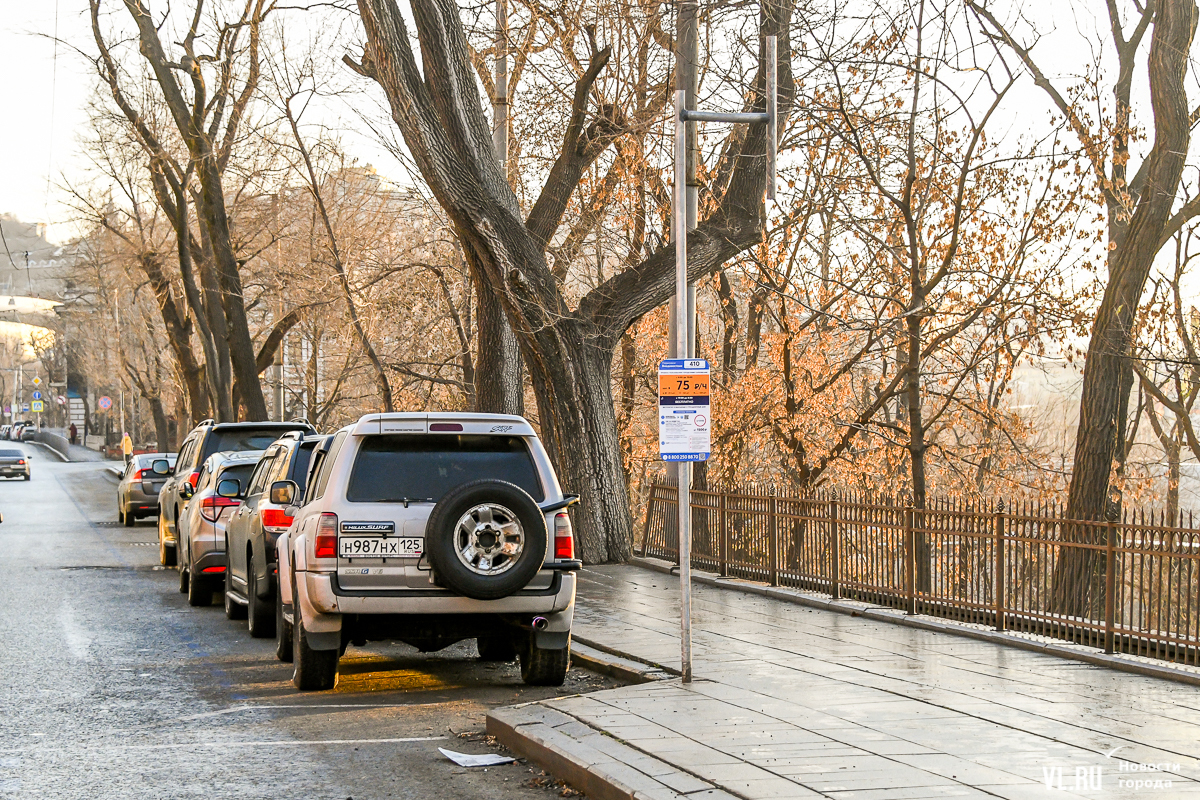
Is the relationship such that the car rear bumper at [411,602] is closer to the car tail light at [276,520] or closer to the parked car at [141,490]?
the car tail light at [276,520]

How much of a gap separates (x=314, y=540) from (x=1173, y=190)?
14977 millimetres

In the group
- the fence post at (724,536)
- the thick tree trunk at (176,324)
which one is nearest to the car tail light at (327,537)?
the fence post at (724,536)

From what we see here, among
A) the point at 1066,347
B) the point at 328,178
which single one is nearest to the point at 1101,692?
the point at 1066,347

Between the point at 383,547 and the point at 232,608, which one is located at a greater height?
the point at 383,547

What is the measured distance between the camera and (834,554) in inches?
539

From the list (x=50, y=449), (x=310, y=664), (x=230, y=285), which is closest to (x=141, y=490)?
(x=230, y=285)

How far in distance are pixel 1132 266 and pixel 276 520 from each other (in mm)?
13677

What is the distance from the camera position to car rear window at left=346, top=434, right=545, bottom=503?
9.39 meters

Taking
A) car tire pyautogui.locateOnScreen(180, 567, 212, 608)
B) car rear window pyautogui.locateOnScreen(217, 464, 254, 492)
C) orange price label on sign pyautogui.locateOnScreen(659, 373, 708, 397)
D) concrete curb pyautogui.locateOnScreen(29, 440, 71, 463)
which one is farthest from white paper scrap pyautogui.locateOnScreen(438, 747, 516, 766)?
concrete curb pyautogui.locateOnScreen(29, 440, 71, 463)

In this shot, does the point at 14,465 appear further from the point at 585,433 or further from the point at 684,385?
the point at 684,385

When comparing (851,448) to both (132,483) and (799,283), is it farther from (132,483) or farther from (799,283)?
(132,483)

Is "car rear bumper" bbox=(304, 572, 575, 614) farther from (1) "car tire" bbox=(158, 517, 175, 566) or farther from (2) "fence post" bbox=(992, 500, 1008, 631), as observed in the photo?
(1) "car tire" bbox=(158, 517, 175, 566)

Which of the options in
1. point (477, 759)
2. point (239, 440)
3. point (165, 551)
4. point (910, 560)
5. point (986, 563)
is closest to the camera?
point (477, 759)

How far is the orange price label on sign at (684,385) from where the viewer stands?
9484 mm
